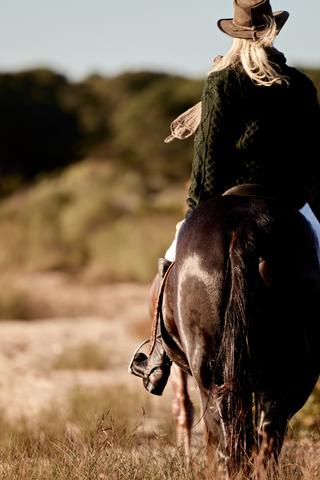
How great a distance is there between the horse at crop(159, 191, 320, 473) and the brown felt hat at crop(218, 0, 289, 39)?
31.7 inches

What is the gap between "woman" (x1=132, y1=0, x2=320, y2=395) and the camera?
2.47 metres

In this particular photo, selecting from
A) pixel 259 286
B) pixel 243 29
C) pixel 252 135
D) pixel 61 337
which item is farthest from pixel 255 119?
pixel 61 337

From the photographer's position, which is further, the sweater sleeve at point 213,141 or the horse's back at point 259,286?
the sweater sleeve at point 213,141

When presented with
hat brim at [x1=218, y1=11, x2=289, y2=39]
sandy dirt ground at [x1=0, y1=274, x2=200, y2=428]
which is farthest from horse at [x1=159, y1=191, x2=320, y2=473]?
sandy dirt ground at [x1=0, y1=274, x2=200, y2=428]

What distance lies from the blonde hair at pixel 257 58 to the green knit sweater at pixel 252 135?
4 cm

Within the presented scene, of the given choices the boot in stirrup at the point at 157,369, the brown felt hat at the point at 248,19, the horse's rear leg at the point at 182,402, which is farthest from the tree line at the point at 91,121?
the brown felt hat at the point at 248,19

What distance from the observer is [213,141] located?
2.50m

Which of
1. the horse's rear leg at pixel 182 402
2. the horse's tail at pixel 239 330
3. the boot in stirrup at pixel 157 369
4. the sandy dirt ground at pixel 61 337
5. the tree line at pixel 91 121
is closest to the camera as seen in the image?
the horse's tail at pixel 239 330

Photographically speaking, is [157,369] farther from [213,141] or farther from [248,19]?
[248,19]

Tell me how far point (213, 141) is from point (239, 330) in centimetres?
89

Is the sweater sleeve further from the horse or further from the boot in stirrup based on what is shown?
the boot in stirrup

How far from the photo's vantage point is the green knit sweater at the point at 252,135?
2479 millimetres

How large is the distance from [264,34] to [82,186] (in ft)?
85.1

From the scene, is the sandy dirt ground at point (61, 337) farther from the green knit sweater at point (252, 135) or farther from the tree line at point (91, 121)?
the tree line at point (91, 121)
